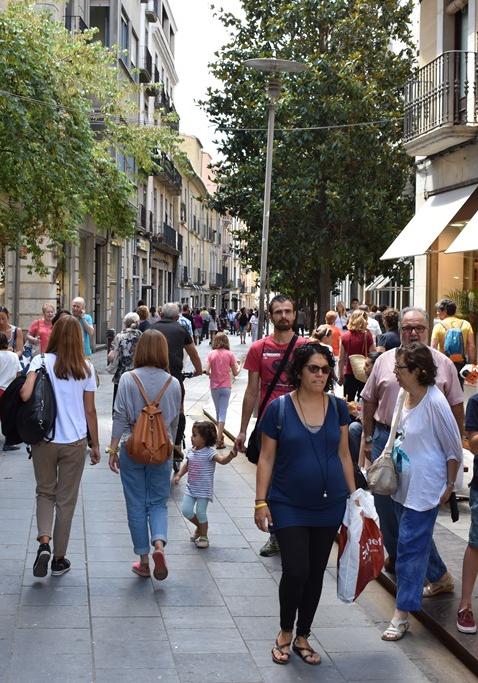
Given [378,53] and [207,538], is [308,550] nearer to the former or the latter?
[207,538]

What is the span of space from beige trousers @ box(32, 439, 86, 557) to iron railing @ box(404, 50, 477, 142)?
970 centimetres

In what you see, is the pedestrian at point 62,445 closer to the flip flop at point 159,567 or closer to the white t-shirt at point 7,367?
the flip flop at point 159,567

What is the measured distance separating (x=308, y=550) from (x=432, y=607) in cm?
128

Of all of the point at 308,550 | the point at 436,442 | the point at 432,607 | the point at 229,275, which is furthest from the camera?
the point at 229,275

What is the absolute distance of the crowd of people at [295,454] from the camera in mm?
5250

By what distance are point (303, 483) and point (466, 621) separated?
1.35m

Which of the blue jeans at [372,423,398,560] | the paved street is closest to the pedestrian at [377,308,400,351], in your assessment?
the paved street

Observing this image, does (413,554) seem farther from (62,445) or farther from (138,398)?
(62,445)

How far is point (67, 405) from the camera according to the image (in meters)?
6.79

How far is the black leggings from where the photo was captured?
5.17m

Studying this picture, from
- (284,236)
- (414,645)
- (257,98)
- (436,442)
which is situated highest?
(257,98)

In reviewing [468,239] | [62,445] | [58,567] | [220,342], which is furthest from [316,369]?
[220,342]

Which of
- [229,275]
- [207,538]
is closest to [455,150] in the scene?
[207,538]

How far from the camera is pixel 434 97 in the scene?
50.4ft
